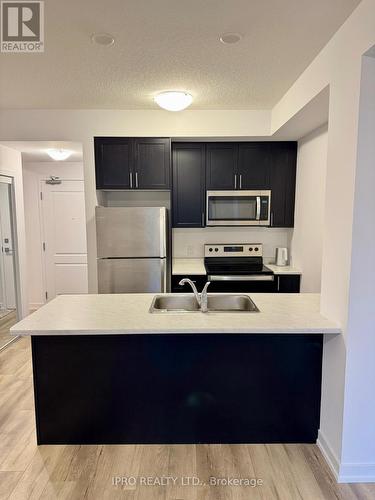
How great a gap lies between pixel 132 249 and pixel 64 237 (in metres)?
2.53

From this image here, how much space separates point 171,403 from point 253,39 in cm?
236

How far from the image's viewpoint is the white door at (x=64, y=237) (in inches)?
211

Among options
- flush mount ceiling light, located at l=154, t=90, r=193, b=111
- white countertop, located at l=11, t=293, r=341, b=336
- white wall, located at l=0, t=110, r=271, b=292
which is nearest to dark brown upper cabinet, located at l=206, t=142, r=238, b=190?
white wall, located at l=0, t=110, r=271, b=292

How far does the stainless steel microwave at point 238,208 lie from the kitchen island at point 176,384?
6.09ft

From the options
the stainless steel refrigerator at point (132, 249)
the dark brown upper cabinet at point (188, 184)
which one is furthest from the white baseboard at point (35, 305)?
the dark brown upper cabinet at point (188, 184)

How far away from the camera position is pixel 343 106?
183 cm

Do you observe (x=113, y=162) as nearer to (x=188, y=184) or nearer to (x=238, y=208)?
(x=188, y=184)

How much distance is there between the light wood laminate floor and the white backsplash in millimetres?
2519

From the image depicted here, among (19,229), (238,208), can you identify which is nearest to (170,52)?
(238,208)

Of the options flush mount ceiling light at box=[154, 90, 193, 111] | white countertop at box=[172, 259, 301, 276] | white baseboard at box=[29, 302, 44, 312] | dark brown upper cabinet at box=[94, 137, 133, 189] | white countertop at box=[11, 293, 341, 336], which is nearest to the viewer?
white countertop at box=[11, 293, 341, 336]

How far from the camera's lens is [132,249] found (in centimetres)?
341

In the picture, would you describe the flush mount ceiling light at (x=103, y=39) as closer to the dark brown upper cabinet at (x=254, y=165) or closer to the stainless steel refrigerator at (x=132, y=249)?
the stainless steel refrigerator at (x=132, y=249)

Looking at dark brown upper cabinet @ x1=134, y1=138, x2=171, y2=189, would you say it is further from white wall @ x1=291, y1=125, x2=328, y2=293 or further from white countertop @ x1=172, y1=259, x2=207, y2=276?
white wall @ x1=291, y1=125, x2=328, y2=293

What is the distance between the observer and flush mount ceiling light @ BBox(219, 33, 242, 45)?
197 cm
